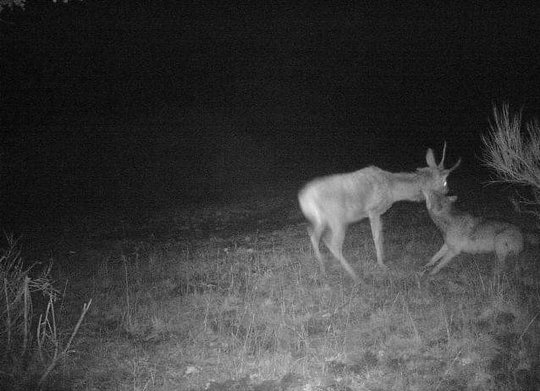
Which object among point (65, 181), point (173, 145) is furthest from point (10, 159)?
point (173, 145)

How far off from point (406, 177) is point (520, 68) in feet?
161

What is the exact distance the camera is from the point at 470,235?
807 cm

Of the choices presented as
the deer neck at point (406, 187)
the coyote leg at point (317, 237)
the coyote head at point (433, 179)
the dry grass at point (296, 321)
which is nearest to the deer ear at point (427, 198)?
the coyote head at point (433, 179)

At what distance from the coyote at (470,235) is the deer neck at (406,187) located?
533mm

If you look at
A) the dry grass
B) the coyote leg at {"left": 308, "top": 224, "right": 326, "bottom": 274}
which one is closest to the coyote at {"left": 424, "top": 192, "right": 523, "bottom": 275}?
the dry grass

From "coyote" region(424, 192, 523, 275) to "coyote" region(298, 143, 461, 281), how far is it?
600mm

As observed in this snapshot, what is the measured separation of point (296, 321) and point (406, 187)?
3889mm

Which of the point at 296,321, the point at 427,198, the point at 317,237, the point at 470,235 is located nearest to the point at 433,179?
the point at 427,198

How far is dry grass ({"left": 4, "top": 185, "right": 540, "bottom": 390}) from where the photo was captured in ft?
16.8

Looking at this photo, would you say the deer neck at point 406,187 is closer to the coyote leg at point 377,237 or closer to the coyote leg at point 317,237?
the coyote leg at point 377,237

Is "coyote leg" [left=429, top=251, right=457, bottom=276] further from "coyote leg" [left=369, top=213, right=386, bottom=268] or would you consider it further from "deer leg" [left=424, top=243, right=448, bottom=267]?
"coyote leg" [left=369, top=213, right=386, bottom=268]

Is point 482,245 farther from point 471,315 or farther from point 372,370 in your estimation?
point 372,370

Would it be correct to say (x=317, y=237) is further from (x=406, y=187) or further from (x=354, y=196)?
(x=406, y=187)

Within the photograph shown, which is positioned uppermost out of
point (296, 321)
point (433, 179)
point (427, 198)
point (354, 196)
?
point (433, 179)
